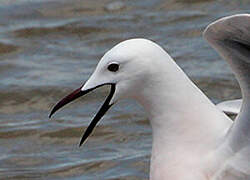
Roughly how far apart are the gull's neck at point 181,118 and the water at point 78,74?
1739mm

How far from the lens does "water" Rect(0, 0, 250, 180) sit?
8.34 meters

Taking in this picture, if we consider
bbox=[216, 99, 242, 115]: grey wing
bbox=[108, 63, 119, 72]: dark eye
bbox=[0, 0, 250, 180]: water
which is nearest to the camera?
bbox=[108, 63, 119, 72]: dark eye

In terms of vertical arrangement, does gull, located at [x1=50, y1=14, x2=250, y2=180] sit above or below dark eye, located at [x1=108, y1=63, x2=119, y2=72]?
below

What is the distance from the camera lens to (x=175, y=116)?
6.23 metres

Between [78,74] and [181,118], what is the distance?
3.65 meters

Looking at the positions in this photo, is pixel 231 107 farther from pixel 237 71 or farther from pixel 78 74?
pixel 78 74

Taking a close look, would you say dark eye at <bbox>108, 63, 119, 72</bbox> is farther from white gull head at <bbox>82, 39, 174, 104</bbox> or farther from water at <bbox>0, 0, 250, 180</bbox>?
water at <bbox>0, 0, 250, 180</bbox>

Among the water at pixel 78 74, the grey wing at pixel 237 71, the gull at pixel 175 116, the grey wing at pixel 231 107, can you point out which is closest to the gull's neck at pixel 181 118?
the gull at pixel 175 116

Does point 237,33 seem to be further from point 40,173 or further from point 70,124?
point 70,124

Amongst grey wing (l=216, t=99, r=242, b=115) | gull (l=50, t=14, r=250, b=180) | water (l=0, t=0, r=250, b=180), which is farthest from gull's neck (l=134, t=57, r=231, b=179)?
water (l=0, t=0, r=250, b=180)

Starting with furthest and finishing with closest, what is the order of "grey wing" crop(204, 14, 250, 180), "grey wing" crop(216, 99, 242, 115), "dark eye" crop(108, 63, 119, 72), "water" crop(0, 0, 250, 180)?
"water" crop(0, 0, 250, 180) < "grey wing" crop(216, 99, 242, 115) < "dark eye" crop(108, 63, 119, 72) < "grey wing" crop(204, 14, 250, 180)

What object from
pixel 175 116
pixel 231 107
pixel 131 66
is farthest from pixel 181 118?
pixel 231 107

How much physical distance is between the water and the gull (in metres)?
1.74

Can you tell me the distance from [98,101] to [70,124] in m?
0.46
